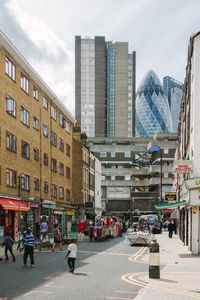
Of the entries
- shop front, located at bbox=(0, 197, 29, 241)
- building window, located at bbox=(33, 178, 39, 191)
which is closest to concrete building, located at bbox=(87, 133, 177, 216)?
building window, located at bbox=(33, 178, 39, 191)

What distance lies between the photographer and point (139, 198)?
303 ft

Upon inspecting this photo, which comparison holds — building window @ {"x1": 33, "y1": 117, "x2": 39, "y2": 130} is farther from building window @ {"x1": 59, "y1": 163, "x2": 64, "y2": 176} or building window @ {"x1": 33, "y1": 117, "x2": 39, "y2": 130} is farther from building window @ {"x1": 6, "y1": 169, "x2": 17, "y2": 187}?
building window @ {"x1": 59, "y1": 163, "x2": 64, "y2": 176}

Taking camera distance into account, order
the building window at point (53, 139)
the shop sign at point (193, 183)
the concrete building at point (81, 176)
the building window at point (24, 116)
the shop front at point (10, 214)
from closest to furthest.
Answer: the shop sign at point (193, 183)
the shop front at point (10, 214)
the building window at point (24, 116)
the building window at point (53, 139)
the concrete building at point (81, 176)

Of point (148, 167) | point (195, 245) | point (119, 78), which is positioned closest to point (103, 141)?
point (148, 167)

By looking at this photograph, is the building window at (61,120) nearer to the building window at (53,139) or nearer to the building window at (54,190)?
the building window at (53,139)

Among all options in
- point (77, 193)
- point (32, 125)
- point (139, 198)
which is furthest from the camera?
point (139, 198)

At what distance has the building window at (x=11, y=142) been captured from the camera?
32.9 meters

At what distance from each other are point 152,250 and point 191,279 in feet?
4.93

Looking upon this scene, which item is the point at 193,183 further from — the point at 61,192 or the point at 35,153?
the point at 61,192

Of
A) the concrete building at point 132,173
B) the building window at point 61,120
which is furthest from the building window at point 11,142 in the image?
the concrete building at point 132,173

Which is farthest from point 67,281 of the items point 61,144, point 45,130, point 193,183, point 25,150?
point 61,144

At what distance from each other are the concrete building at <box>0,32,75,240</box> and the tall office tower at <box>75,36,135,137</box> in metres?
109

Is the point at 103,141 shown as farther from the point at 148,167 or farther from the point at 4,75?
the point at 4,75

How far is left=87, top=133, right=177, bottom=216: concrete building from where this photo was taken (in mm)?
91250
